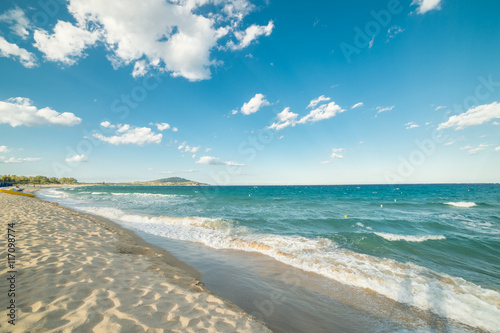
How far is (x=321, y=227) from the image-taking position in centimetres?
1414

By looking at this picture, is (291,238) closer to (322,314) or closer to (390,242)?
(390,242)

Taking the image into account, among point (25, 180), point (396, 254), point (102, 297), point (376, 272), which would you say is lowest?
point (396, 254)

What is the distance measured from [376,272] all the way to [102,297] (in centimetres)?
821

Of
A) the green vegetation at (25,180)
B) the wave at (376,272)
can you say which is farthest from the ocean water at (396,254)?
the green vegetation at (25,180)

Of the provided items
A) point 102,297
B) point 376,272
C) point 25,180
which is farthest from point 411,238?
point 25,180

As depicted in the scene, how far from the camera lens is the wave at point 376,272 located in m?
5.16

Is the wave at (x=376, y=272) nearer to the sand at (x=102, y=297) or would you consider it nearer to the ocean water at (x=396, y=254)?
the ocean water at (x=396, y=254)

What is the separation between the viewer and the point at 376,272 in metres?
6.96

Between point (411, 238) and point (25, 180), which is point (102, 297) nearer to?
point (411, 238)

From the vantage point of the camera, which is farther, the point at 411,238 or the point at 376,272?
the point at 411,238

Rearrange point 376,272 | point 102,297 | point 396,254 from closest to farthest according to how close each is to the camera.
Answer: point 102,297 < point 376,272 < point 396,254

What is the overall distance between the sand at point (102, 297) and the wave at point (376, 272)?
14.3 feet

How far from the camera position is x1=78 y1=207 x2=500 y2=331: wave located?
16.9 feet

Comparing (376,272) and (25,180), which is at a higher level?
(25,180)
